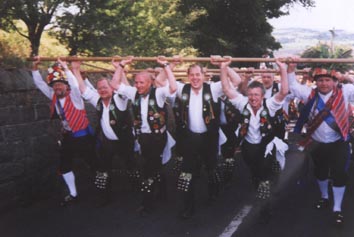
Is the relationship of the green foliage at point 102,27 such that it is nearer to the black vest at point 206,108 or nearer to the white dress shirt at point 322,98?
the black vest at point 206,108

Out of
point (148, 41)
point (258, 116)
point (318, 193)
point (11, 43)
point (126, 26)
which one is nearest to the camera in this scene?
point (258, 116)

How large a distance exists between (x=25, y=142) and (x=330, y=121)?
12.7 ft

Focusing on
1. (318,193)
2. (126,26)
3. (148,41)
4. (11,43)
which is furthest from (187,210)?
(148,41)

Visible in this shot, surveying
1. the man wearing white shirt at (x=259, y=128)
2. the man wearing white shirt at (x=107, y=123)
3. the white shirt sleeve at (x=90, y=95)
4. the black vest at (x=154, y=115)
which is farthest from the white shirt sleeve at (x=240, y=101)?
the white shirt sleeve at (x=90, y=95)

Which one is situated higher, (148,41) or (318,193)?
(148,41)

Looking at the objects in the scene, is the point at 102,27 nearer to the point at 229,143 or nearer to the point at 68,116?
the point at 229,143

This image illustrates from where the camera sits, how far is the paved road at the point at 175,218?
5242 millimetres

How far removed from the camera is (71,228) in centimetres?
535

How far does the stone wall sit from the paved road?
26 cm

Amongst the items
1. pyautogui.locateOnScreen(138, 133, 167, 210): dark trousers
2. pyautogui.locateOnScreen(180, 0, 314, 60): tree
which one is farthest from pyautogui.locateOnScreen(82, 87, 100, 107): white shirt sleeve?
pyautogui.locateOnScreen(180, 0, 314, 60): tree

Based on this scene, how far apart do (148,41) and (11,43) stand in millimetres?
8389

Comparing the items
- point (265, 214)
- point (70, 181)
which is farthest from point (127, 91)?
point (265, 214)

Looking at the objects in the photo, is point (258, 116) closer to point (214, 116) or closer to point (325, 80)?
point (214, 116)

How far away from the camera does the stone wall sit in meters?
5.97
